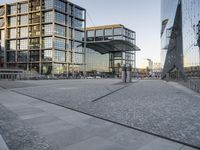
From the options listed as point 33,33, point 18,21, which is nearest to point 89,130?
point 33,33

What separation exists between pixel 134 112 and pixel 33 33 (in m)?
84.5

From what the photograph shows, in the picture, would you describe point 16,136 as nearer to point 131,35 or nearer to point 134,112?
point 134,112

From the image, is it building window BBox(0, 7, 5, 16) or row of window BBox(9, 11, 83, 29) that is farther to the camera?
building window BBox(0, 7, 5, 16)

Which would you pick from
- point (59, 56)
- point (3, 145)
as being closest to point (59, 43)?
point (59, 56)

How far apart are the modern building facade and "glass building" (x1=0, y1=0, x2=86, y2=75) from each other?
10584mm

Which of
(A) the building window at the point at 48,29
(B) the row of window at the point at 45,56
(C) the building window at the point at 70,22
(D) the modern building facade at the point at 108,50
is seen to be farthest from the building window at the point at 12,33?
(D) the modern building facade at the point at 108,50

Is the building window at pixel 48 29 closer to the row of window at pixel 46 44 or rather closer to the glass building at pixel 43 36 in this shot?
the glass building at pixel 43 36

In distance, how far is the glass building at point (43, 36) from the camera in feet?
270

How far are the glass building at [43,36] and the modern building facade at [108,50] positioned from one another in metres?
10.6

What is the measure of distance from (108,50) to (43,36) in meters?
41.5

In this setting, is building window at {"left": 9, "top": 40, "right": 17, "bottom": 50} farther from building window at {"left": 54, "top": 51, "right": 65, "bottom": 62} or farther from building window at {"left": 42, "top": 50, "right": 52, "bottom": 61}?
building window at {"left": 54, "top": 51, "right": 65, "bottom": 62}

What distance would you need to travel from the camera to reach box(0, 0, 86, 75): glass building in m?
82.4

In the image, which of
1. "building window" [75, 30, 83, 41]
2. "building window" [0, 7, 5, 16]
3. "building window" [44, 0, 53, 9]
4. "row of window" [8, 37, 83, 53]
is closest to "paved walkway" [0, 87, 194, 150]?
"row of window" [8, 37, 83, 53]

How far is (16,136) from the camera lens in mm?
5949
